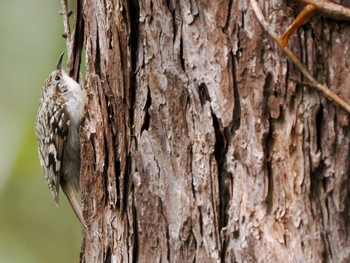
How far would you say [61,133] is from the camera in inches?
156

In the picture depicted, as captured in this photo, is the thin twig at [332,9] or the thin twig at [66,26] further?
the thin twig at [66,26]

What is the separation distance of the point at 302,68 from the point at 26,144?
293 cm

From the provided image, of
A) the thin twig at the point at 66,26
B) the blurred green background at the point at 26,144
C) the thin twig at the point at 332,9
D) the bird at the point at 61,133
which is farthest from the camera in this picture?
the blurred green background at the point at 26,144

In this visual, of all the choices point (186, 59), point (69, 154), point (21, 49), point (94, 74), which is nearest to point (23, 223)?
point (21, 49)

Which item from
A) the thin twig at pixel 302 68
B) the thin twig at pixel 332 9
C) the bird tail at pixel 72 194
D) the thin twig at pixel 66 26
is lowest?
the bird tail at pixel 72 194

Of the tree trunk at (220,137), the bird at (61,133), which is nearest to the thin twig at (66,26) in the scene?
the bird at (61,133)

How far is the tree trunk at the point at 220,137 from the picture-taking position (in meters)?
2.20

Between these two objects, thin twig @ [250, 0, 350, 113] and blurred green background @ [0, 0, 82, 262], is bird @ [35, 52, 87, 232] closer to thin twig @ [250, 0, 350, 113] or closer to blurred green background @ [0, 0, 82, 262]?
blurred green background @ [0, 0, 82, 262]

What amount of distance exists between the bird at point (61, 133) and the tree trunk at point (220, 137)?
83cm

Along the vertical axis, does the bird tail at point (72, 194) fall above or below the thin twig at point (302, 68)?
below

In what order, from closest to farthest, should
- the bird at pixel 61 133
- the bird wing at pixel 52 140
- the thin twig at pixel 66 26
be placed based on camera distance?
the thin twig at pixel 66 26 < the bird at pixel 61 133 < the bird wing at pixel 52 140

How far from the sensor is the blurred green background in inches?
183

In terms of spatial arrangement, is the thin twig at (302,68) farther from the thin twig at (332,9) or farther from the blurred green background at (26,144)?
the blurred green background at (26,144)

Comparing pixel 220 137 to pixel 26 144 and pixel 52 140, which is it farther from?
pixel 26 144
